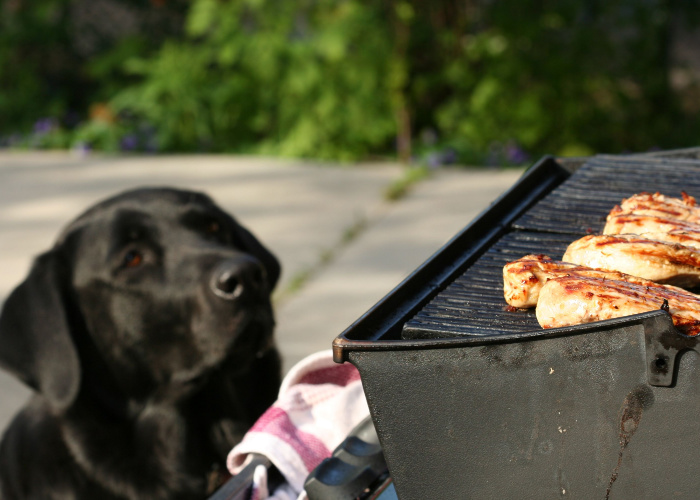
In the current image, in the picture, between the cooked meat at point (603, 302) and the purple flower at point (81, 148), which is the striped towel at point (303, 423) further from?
the purple flower at point (81, 148)

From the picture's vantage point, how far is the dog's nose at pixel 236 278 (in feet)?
7.90

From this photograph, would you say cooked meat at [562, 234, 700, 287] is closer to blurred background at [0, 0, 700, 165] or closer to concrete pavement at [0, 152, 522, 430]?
concrete pavement at [0, 152, 522, 430]

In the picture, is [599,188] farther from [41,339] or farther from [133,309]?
[41,339]

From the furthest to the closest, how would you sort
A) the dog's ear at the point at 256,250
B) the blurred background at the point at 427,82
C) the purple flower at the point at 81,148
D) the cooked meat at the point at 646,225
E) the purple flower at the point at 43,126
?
1. the purple flower at the point at 43,126
2. the purple flower at the point at 81,148
3. the blurred background at the point at 427,82
4. the dog's ear at the point at 256,250
5. the cooked meat at the point at 646,225

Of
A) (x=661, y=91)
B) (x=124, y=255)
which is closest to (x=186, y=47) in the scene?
(x=661, y=91)

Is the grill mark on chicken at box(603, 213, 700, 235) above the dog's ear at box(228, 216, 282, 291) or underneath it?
above

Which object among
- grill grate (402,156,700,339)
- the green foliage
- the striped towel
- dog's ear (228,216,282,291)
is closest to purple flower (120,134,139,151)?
the green foliage

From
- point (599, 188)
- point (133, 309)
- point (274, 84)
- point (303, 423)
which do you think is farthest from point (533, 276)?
point (274, 84)

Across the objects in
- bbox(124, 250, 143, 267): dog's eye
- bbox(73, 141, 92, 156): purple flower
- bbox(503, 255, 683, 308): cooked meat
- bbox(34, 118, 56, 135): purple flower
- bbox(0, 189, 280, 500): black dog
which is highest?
bbox(503, 255, 683, 308): cooked meat

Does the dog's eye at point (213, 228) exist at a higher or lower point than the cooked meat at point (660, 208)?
lower

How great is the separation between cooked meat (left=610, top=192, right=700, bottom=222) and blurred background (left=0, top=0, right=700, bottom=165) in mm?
5963

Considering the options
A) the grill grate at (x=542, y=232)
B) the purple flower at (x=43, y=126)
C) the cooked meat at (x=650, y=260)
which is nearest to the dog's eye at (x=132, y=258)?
the grill grate at (x=542, y=232)

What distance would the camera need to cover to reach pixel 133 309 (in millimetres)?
2535

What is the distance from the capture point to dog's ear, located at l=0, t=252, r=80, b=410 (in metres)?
2.36
